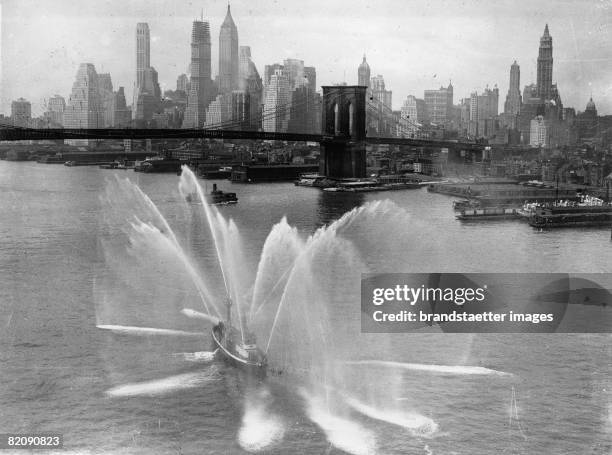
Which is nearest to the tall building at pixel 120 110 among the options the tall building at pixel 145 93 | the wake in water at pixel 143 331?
the tall building at pixel 145 93

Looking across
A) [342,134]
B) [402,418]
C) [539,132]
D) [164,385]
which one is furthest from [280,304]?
[342,134]

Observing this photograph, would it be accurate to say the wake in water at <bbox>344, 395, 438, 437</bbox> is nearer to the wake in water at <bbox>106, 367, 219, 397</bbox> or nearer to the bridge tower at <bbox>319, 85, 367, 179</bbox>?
the wake in water at <bbox>106, 367, 219, 397</bbox>

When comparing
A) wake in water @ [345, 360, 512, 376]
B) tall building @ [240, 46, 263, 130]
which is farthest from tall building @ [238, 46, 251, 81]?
wake in water @ [345, 360, 512, 376]

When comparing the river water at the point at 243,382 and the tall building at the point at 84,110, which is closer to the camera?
Result: the river water at the point at 243,382

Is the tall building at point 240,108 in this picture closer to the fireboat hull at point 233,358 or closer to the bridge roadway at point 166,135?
the bridge roadway at point 166,135

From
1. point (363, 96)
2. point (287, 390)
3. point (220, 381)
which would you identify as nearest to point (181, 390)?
point (220, 381)

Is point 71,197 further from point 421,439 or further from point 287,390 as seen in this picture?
point 421,439
